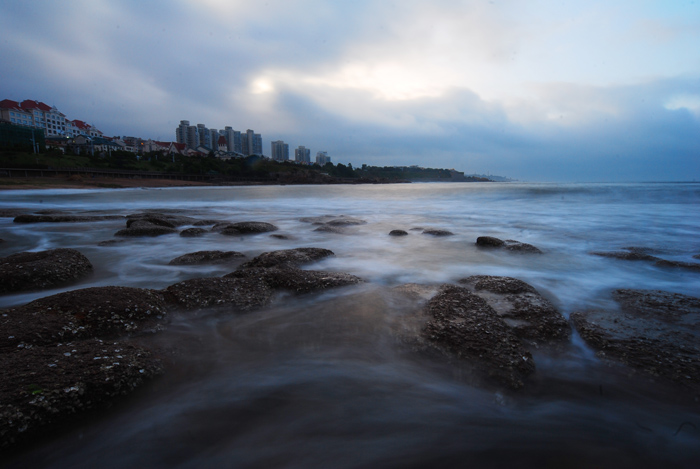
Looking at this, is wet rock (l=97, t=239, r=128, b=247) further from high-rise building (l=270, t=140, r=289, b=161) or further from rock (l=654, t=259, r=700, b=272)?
high-rise building (l=270, t=140, r=289, b=161)

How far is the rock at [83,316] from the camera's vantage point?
2.48m

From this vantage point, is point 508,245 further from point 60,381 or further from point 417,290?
point 60,381

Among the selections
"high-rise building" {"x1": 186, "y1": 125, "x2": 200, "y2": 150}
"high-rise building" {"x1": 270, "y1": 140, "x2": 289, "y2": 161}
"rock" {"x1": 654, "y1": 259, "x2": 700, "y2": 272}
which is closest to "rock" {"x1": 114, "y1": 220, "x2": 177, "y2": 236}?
"rock" {"x1": 654, "y1": 259, "x2": 700, "y2": 272}

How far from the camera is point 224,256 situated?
18.9 ft

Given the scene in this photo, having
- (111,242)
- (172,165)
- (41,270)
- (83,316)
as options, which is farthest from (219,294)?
(172,165)

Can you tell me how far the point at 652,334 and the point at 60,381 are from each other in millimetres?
4320

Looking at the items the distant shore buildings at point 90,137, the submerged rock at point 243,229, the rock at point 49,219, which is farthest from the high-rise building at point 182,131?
the submerged rock at point 243,229

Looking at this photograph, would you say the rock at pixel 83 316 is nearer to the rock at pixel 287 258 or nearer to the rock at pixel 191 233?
the rock at pixel 287 258

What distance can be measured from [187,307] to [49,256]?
290cm

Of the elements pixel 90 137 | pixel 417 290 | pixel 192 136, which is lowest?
pixel 417 290

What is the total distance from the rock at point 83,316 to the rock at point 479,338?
2524 millimetres

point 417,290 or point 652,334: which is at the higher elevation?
point 652,334

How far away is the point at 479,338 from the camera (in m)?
2.69

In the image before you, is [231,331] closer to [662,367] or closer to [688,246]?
[662,367]
